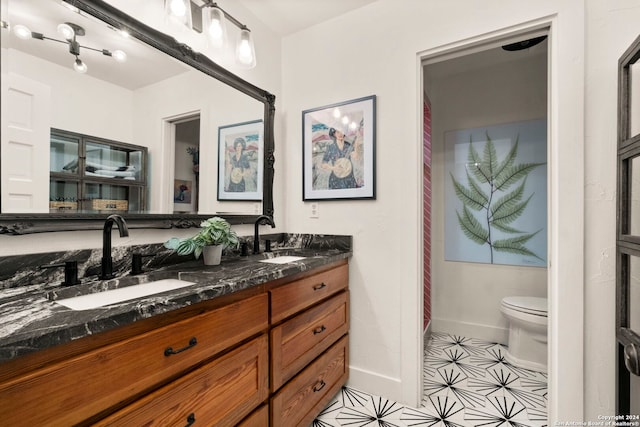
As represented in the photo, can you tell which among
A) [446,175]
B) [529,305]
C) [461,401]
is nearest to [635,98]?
[529,305]

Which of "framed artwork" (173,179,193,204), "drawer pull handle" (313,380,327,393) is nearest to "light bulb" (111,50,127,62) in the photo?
"framed artwork" (173,179,193,204)

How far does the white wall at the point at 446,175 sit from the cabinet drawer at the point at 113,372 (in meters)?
2.43

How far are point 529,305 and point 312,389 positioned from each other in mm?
1766

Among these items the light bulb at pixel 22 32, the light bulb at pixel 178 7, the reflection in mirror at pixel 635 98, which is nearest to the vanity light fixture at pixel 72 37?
the light bulb at pixel 22 32

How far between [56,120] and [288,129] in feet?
4.56

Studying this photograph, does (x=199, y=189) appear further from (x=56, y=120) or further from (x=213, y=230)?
(x=56, y=120)

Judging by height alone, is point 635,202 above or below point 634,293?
above

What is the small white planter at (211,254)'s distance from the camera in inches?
57.9

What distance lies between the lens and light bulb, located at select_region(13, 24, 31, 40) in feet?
3.41

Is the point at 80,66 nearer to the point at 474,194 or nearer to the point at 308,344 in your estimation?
the point at 308,344

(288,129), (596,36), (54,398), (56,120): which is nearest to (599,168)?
(596,36)

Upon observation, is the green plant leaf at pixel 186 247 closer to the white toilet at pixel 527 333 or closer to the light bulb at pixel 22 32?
the light bulb at pixel 22 32

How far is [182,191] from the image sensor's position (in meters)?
1.58

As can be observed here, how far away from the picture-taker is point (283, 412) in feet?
4.43
